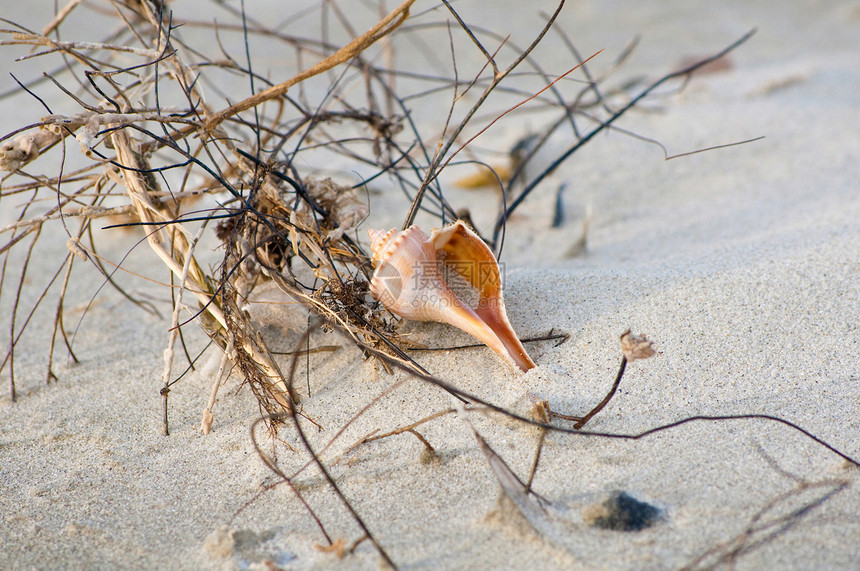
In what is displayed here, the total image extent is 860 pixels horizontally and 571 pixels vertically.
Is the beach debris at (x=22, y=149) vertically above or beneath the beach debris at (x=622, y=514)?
above

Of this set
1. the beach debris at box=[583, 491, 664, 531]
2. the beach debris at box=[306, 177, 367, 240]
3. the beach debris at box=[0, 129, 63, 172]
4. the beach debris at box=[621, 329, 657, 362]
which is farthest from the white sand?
the beach debris at box=[0, 129, 63, 172]

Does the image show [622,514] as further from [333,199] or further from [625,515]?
[333,199]

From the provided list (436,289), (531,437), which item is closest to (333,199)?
(436,289)

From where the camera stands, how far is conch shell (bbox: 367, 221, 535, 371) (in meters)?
1.50

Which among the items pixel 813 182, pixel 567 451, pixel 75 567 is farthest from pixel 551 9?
pixel 75 567

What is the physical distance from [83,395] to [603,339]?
1511 millimetres

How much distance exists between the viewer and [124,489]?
139 cm

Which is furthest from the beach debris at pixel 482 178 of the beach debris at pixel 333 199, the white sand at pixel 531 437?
the beach debris at pixel 333 199

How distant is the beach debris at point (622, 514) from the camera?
3.61 ft

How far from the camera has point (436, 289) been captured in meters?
1.53

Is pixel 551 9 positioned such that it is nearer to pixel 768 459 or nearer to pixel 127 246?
pixel 127 246

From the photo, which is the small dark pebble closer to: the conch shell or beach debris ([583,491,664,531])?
beach debris ([583,491,664,531])

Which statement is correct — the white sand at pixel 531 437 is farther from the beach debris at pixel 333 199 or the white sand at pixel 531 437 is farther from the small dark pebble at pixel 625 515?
the beach debris at pixel 333 199

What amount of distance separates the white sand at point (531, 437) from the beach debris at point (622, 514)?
0.02 m
